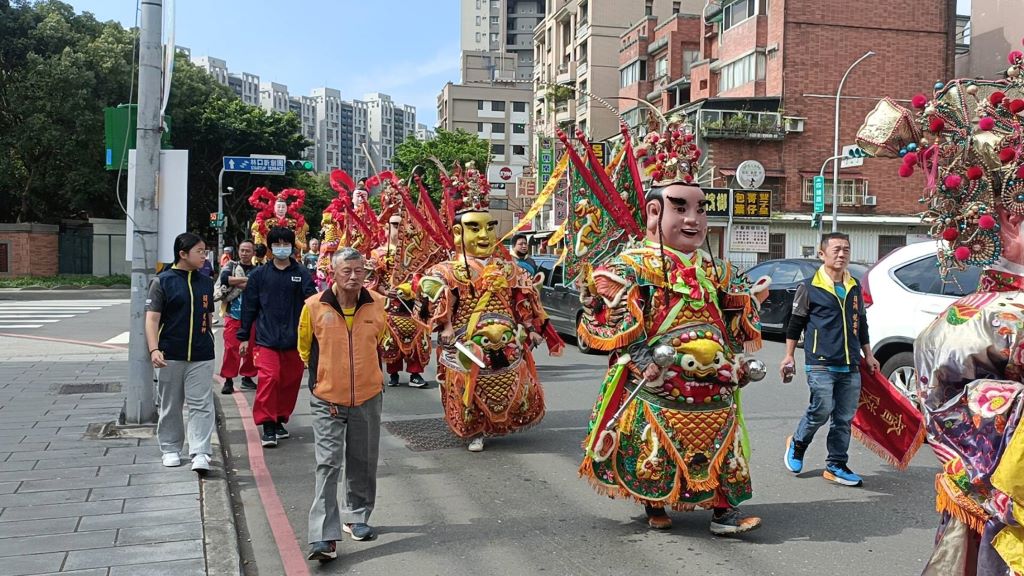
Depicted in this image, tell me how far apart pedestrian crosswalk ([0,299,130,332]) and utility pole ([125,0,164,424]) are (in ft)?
40.0

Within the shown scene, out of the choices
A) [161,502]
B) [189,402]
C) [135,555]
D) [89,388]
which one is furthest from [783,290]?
[135,555]

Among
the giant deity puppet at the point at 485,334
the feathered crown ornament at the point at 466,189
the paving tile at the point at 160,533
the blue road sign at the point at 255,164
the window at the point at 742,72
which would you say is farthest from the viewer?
the window at the point at 742,72

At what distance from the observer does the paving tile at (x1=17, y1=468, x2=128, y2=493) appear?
18.5 feet

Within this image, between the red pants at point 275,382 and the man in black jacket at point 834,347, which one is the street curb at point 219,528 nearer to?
the red pants at point 275,382

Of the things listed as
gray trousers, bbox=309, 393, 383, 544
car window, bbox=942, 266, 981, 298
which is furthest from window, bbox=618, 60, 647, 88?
gray trousers, bbox=309, 393, 383, 544

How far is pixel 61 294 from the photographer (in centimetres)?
2795

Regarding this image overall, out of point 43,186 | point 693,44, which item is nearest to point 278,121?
point 43,186

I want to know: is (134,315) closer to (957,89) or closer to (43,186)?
(957,89)


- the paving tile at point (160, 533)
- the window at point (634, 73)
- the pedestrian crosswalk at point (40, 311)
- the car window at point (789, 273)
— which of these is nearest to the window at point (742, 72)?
the window at point (634, 73)

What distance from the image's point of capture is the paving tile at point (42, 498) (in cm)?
531

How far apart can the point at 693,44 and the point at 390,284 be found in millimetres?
35932

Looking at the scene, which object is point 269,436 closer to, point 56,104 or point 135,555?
point 135,555

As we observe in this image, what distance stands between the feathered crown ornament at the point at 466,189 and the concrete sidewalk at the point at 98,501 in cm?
300

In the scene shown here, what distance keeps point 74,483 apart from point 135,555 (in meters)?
1.63
